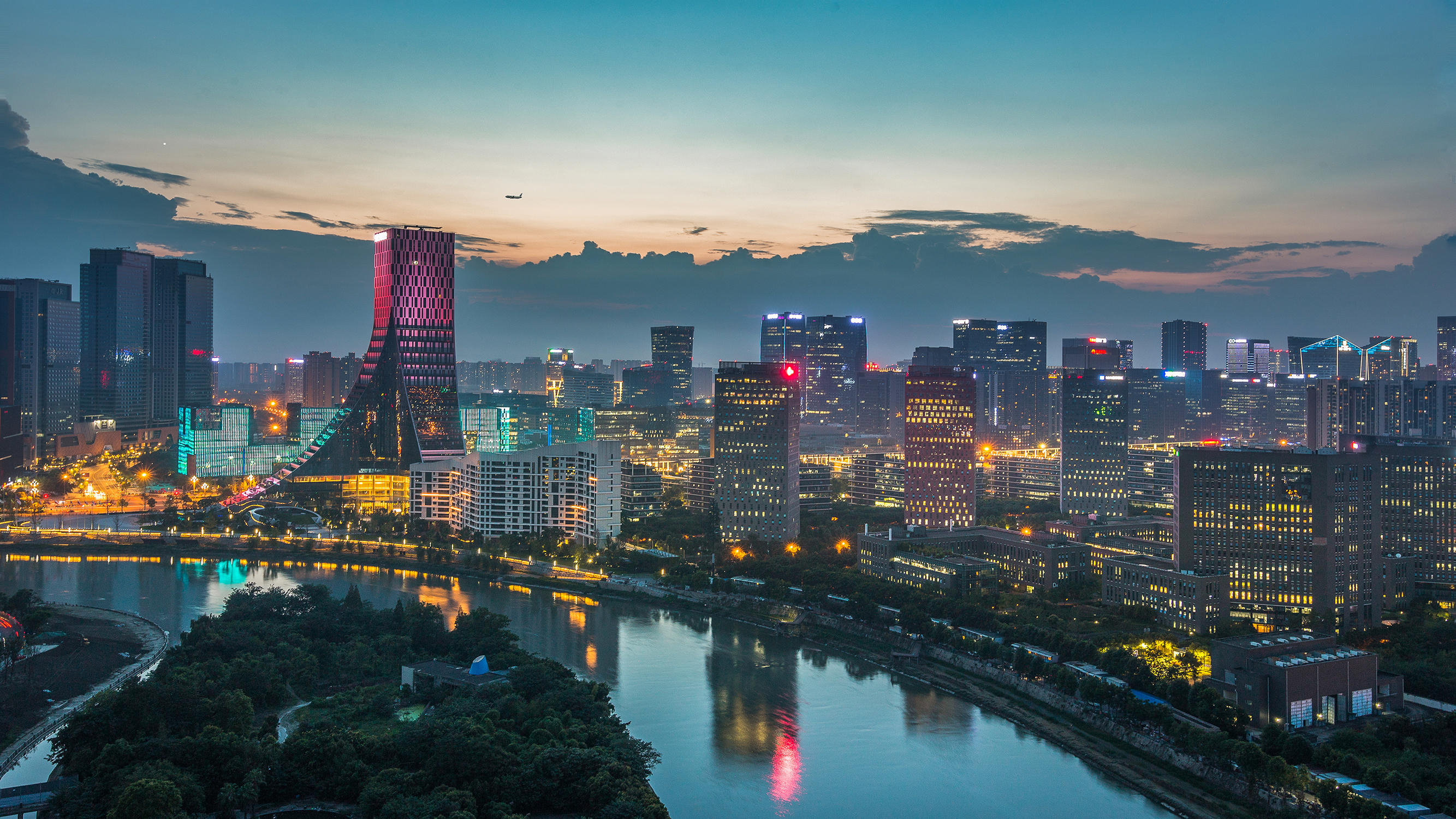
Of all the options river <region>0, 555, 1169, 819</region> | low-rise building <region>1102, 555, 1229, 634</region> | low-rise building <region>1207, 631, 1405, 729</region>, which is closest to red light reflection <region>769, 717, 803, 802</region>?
river <region>0, 555, 1169, 819</region>

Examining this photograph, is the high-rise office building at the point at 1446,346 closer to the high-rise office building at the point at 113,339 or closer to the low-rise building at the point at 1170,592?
the low-rise building at the point at 1170,592

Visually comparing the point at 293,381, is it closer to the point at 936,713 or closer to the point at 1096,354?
the point at 1096,354

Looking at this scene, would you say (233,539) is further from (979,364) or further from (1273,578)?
(979,364)

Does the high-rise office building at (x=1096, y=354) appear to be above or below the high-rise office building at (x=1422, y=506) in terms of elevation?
above

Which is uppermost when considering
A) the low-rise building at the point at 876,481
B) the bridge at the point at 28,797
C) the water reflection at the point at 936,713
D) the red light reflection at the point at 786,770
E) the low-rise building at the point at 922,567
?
the low-rise building at the point at 876,481

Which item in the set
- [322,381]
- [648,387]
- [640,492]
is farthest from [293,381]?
[640,492]

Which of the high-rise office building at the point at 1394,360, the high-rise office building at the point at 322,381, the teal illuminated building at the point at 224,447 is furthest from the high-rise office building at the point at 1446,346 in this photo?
the high-rise office building at the point at 322,381
